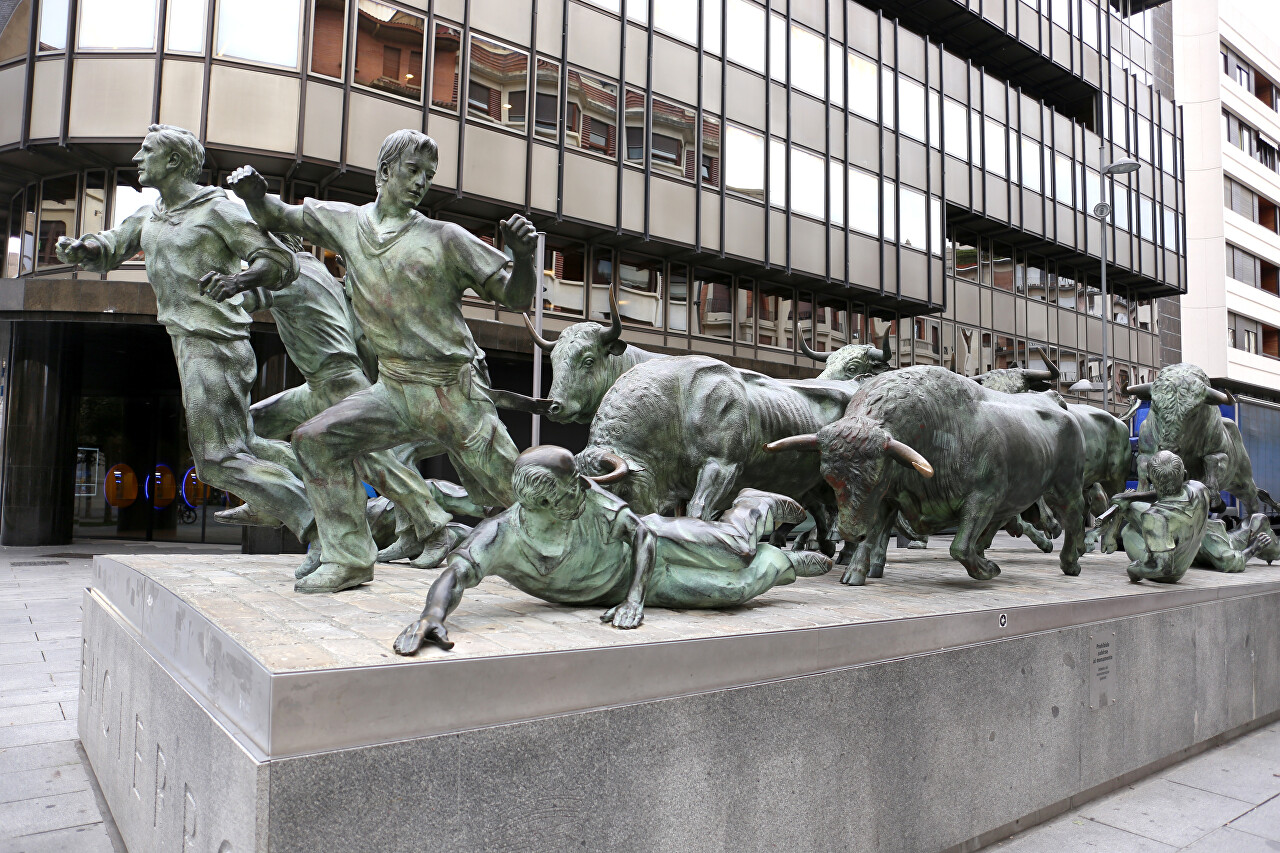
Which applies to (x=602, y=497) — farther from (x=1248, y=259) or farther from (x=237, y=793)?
(x=1248, y=259)

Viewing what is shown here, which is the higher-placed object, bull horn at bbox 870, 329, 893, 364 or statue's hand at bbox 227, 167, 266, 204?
statue's hand at bbox 227, 167, 266, 204

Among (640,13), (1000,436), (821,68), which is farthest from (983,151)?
(1000,436)

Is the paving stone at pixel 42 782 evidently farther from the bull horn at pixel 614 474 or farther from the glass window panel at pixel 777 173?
the glass window panel at pixel 777 173

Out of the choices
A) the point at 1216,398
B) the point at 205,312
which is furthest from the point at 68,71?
the point at 1216,398

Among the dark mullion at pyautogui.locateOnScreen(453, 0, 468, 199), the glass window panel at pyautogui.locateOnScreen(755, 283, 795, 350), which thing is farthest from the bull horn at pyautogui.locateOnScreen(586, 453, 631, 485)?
the glass window panel at pyautogui.locateOnScreen(755, 283, 795, 350)

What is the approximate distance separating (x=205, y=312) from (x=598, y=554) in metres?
2.54

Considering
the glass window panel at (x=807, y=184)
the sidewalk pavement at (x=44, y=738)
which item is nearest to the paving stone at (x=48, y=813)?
the sidewalk pavement at (x=44, y=738)

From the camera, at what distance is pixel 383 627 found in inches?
109

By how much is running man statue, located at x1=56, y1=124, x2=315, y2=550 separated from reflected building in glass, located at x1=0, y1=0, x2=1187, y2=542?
868 cm

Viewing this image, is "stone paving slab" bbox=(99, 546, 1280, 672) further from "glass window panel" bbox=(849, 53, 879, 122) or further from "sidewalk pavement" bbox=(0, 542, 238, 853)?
"glass window panel" bbox=(849, 53, 879, 122)

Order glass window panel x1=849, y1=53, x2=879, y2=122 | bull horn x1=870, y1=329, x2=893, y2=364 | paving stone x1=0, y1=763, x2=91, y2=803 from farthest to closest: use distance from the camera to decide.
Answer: glass window panel x1=849, y1=53, x2=879, y2=122
bull horn x1=870, y1=329, x2=893, y2=364
paving stone x1=0, y1=763, x2=91, y2=803

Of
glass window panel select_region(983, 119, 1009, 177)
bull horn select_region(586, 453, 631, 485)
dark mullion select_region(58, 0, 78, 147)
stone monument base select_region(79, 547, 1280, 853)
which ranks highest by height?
glass window panel select_region(983, 119, 1009, 177)

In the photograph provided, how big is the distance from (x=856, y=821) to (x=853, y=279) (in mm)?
19104

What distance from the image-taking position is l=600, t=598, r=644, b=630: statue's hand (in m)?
2.92
